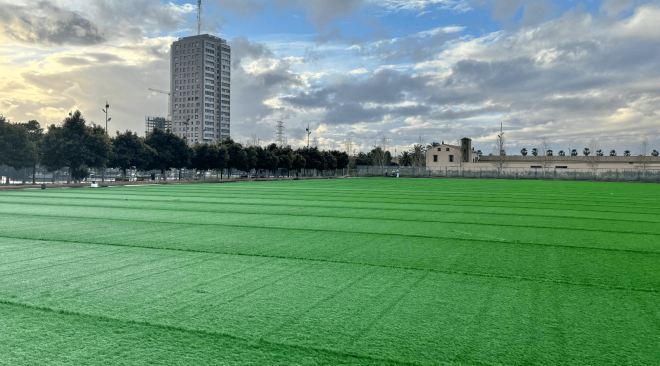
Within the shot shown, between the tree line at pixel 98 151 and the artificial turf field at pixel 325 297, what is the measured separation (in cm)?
3333

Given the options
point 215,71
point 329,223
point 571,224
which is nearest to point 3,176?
point 329,223

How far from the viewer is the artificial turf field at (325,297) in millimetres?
3984

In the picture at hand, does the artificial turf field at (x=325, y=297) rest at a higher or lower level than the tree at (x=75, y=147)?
lower

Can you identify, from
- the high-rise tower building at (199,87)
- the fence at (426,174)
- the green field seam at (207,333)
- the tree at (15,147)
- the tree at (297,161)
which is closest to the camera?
the green field seam at (207,333)

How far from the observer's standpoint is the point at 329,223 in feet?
43.3

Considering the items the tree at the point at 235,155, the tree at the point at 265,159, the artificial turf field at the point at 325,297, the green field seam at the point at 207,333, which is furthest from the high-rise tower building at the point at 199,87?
the green field seam at the point at 207,333

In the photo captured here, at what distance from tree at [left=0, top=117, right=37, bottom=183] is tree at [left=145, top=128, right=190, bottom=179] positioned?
471 inches

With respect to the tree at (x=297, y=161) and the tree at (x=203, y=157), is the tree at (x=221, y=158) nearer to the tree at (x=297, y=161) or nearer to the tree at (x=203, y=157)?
the tree at (x=203, y=157)

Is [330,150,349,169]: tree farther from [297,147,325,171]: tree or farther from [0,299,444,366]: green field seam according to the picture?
[0,299,444,366]: green field seam

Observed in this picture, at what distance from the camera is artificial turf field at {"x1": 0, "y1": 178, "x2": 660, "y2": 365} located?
3984 millimetres

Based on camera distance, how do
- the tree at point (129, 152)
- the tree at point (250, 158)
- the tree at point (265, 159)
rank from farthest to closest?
the tree at point (265, 159) < the tree at point (250, 158) < the tree at point (129, 152)

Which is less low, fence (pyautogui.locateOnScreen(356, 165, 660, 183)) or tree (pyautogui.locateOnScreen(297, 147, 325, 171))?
tree (pyautogui.locateOnScreen(297, 147, 325, 171))

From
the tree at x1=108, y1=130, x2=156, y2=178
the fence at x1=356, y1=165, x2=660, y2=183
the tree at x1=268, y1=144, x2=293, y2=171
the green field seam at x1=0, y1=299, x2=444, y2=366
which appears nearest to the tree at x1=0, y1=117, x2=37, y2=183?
the tree at x1=108, y1=130, x2=156, y2=178

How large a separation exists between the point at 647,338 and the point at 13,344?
5761 millimetres
